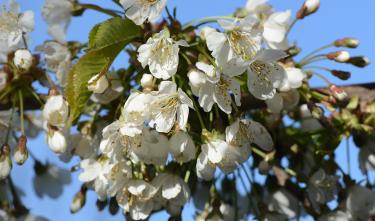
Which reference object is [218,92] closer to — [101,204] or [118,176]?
[118,176]

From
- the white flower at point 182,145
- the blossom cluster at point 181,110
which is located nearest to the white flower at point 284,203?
the blossom cluster at point 181,110

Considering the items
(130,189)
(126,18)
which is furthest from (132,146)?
(126,18)

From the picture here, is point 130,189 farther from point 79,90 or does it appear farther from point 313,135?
point 313,135

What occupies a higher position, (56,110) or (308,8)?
(308,8)

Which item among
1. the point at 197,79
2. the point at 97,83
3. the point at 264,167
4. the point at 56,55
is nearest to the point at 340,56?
the point at 264,167

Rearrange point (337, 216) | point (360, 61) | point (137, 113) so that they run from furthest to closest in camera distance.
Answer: point (337, 216), point (360, 61), point (137, 113)

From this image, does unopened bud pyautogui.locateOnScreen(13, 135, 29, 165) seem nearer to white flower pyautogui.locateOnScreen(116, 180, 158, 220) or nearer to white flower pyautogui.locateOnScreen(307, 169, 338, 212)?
white flower pyautogui.locateOnScreen(116, 180, 158, 220)
